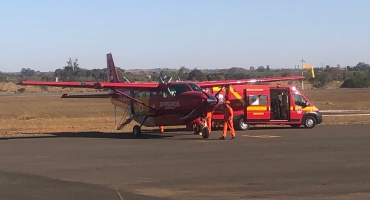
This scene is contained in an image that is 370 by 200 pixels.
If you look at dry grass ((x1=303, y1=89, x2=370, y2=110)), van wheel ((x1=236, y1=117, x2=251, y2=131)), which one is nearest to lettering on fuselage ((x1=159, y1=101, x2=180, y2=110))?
van wheel ((x1=236, y1=117, x2=251, y2=131))

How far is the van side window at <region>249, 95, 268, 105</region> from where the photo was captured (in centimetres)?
2712

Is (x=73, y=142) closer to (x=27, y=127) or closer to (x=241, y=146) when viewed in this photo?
(x=241, y=146)

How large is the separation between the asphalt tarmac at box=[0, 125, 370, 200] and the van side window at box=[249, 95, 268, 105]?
142 inches

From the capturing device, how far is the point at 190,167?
14.8 metres

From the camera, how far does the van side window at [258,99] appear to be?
27.1m

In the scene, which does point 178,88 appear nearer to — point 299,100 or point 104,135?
point 104,135

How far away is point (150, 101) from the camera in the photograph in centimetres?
2570

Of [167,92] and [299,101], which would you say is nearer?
[167,92]

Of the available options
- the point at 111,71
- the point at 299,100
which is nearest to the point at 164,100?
the point at 299,100

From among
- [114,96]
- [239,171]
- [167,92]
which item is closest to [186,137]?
[167,92]

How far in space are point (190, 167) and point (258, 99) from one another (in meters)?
12.9

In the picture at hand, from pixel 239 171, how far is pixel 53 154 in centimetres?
689

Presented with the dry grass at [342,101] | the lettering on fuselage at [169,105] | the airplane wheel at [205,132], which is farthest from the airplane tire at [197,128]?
the dry grass at [342,101]

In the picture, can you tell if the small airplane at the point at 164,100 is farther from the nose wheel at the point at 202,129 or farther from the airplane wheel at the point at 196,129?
the airplane wheel at the point at 196,129
